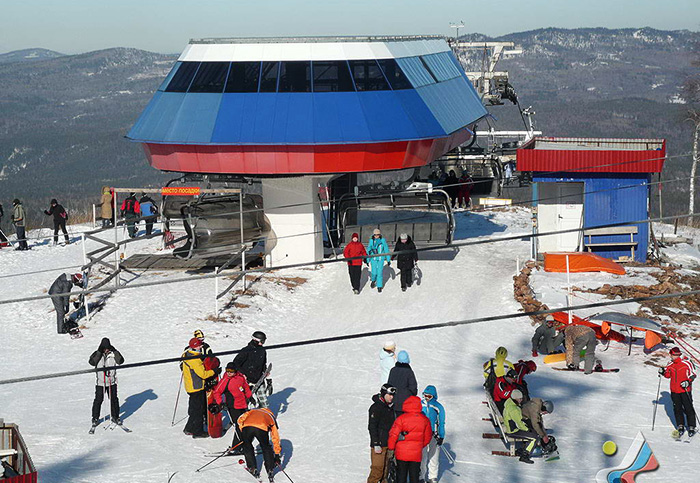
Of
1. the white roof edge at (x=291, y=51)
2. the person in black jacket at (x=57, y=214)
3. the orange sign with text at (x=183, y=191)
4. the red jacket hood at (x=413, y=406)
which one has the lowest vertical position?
the red jacket hood at (x=413, y=406)

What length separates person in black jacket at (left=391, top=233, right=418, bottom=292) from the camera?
22.7 meters

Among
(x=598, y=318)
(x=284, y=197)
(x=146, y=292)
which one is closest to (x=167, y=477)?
(x=598, y=318)

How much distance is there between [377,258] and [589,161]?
6090 mm

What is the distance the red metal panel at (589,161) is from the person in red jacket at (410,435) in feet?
45.8

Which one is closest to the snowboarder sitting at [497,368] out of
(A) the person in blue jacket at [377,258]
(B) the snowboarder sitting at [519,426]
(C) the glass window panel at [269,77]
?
(B) the snowboarder sitting at [519,426]

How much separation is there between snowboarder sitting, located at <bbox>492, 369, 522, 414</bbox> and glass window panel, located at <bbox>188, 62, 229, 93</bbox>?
12685 mm

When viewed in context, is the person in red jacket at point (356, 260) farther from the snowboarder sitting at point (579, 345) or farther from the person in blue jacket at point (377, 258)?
the snowboarder sitting at point (579, 345)

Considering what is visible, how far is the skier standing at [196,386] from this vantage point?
15016 millimetres

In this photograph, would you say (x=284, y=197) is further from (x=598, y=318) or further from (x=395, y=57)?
(x=598, y=318)

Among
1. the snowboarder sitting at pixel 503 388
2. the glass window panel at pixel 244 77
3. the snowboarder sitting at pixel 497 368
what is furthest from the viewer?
the glass window panel at pixel 244 77

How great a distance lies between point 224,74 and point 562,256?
904cm

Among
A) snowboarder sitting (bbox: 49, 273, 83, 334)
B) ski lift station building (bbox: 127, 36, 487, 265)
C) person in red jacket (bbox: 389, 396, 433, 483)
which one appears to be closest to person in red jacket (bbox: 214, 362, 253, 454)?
A: person in red jacket (bbox: 389, 396, 433, 483)

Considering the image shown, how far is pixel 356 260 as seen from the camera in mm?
22469

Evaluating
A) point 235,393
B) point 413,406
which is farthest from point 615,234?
point 413,406
